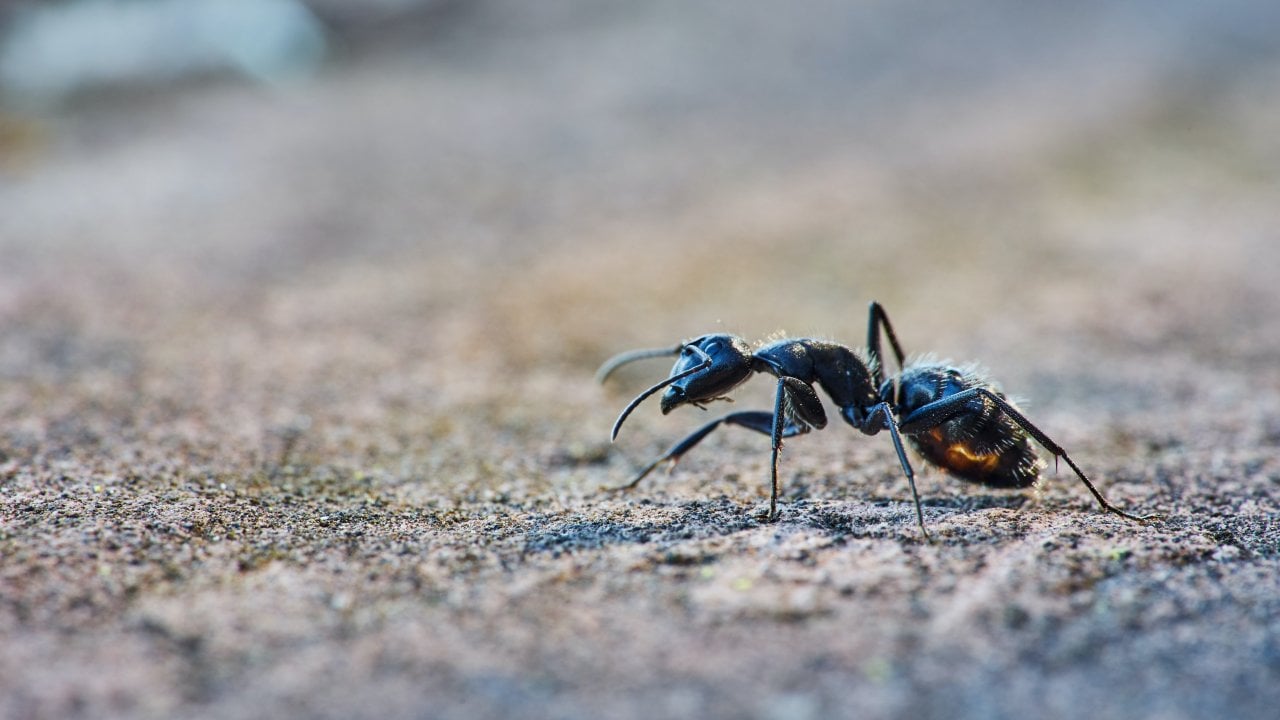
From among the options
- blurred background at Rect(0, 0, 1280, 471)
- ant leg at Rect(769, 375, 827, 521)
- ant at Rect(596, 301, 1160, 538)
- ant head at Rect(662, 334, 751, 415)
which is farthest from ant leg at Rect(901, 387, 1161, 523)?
blurred background at Rect(0, 0, 1280, 471)

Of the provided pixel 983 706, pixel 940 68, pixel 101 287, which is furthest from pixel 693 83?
pixel 983 706

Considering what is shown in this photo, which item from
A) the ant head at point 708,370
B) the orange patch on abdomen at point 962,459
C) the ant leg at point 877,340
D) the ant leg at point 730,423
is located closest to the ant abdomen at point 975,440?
the orange patch on abdomen at point 962,459

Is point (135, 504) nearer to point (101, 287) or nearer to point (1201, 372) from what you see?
point (101, 287)

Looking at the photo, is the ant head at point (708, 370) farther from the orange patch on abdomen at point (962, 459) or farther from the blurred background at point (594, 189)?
the orange patch on abdomen at point (962, 459)

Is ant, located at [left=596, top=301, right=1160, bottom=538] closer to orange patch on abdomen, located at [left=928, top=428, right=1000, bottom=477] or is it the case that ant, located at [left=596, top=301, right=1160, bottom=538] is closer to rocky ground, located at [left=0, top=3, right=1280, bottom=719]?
orange patch on abdomen, located at [left=928, top=428, right=1000, bottom=477]

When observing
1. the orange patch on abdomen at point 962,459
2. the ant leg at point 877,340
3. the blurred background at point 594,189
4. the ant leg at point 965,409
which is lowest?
the orange patch on abdomen at point 962,459
